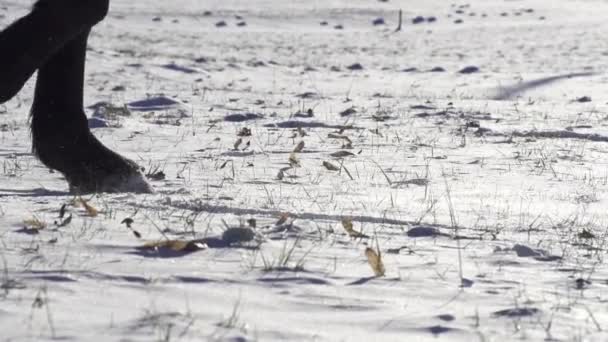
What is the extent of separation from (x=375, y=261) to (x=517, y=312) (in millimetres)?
615

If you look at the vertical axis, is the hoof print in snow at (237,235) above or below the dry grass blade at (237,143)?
above

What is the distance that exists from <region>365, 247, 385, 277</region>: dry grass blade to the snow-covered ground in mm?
27

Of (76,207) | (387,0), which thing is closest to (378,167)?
(76,207)

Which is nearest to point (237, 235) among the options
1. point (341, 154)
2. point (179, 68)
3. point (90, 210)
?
point (90, 210)

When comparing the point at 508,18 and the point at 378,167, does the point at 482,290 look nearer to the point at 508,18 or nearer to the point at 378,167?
the point at 378,167

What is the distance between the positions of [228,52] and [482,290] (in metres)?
19.9

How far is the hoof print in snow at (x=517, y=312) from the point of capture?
2938 millimetres

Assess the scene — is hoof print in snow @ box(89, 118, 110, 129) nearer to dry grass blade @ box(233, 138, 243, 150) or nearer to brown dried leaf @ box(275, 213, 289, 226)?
dry grass blade @ box(233, 138, 243, 150)

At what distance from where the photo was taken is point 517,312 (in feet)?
9.70

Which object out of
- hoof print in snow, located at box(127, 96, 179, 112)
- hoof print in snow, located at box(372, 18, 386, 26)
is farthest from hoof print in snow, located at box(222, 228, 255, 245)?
hoof print in snow, located at box(372, 18, 386, 26)

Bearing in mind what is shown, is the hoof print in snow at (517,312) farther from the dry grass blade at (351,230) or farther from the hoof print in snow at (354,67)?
the hoof print in snow at (354,67)

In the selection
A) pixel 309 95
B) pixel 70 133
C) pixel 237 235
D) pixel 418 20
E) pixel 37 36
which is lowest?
pixel 309 95

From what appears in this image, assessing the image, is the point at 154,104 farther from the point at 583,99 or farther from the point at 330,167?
the point at 583,99

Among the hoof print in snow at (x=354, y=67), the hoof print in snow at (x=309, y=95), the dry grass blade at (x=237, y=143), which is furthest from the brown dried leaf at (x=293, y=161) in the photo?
the hoof print in snow at (x=354, y=67)
